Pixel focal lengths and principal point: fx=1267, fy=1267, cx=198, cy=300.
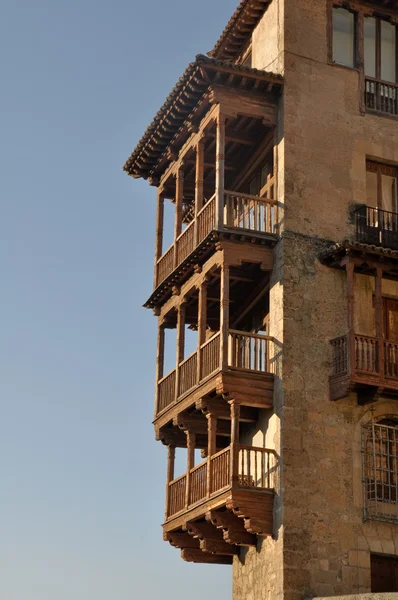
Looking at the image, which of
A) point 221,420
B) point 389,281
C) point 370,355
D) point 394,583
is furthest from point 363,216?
point 394,583

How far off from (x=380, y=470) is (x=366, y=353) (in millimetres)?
2761

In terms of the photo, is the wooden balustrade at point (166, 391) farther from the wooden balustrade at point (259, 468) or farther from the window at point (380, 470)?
the window at point (380, 470)

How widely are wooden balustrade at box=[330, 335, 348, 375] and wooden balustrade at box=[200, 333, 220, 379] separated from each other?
2711 millimetres

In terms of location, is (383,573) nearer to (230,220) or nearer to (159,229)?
(230,220)

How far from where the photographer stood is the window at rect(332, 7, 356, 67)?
107 ft

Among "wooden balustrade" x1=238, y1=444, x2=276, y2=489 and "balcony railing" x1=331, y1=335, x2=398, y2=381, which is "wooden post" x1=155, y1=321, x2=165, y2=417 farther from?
"balcony railing" x1=331, y1=335, x2=398, y2=381

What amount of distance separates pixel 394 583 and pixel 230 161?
480 inches

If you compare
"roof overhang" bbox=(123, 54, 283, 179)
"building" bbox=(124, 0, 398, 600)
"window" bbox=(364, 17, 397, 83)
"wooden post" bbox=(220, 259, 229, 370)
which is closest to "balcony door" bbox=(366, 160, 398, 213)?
"building" bbox=(124, 0, 398, 600)

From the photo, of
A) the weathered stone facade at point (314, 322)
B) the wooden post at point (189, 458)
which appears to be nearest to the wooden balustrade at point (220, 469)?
the weathered stone facade at point (314, 322)

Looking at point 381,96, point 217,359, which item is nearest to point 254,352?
point 217,359

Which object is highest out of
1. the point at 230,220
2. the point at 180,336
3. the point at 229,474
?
the point at 230,220

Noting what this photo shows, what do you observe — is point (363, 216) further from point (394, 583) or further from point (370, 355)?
point (394, 583)

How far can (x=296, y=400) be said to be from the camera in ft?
95.5

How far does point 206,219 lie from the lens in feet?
102
